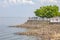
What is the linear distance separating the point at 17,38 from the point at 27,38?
2642 mm

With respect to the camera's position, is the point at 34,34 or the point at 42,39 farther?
the point at 34,34

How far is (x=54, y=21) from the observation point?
310 feet

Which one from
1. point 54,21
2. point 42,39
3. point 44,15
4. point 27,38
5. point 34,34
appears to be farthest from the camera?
point 44,15

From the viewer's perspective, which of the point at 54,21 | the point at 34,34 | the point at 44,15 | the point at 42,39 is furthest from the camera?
the point at 44,15

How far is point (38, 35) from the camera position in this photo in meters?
62.9

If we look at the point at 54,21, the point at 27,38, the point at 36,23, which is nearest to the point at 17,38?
the point at 27,38

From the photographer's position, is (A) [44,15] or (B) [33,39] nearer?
(B) [33,39]

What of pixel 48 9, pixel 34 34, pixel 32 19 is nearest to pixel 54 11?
pixel 48 9

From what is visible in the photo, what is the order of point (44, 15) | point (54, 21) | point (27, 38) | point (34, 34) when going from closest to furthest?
point (27, 38) → point (34, 34) → point (54, 21) → point (44, 15)

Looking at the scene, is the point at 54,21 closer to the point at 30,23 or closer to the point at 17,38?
the point at 30,23

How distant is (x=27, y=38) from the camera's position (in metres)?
60.7

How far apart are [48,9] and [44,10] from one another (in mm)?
2002

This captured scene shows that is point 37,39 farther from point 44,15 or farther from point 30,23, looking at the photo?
point 44,15

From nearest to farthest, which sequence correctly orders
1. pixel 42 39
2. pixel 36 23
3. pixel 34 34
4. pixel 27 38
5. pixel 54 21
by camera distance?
1. pixel 42 39
2. pixel 27 38
3. pixel 34 34
4. pixel 54 21
5. pixel 36 23
